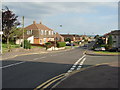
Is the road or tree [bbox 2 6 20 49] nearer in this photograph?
the road

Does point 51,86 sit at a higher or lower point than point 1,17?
lower

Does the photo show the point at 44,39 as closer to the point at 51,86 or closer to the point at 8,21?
the point at 8,21

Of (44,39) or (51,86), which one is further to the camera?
(44,39)

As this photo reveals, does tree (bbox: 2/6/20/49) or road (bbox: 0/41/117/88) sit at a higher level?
tree (bbox: 2/6/20/49)

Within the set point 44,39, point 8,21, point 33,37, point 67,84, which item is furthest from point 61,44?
point 67,84

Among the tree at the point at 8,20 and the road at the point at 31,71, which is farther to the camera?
the tree at the point at 8,20

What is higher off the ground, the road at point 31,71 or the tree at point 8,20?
the tree at point 8,20

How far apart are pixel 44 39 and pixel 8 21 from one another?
30596 mm

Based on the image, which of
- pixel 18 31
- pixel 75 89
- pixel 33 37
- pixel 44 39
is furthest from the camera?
pixel 44 39

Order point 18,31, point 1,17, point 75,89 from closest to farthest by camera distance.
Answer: point 75,89
point 1,17
point 18,31

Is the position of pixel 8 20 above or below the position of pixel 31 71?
above

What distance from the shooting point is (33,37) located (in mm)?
57031

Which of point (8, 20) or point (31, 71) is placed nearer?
point (31, 71)

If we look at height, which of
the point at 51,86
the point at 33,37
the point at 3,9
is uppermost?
the point at 3,9
